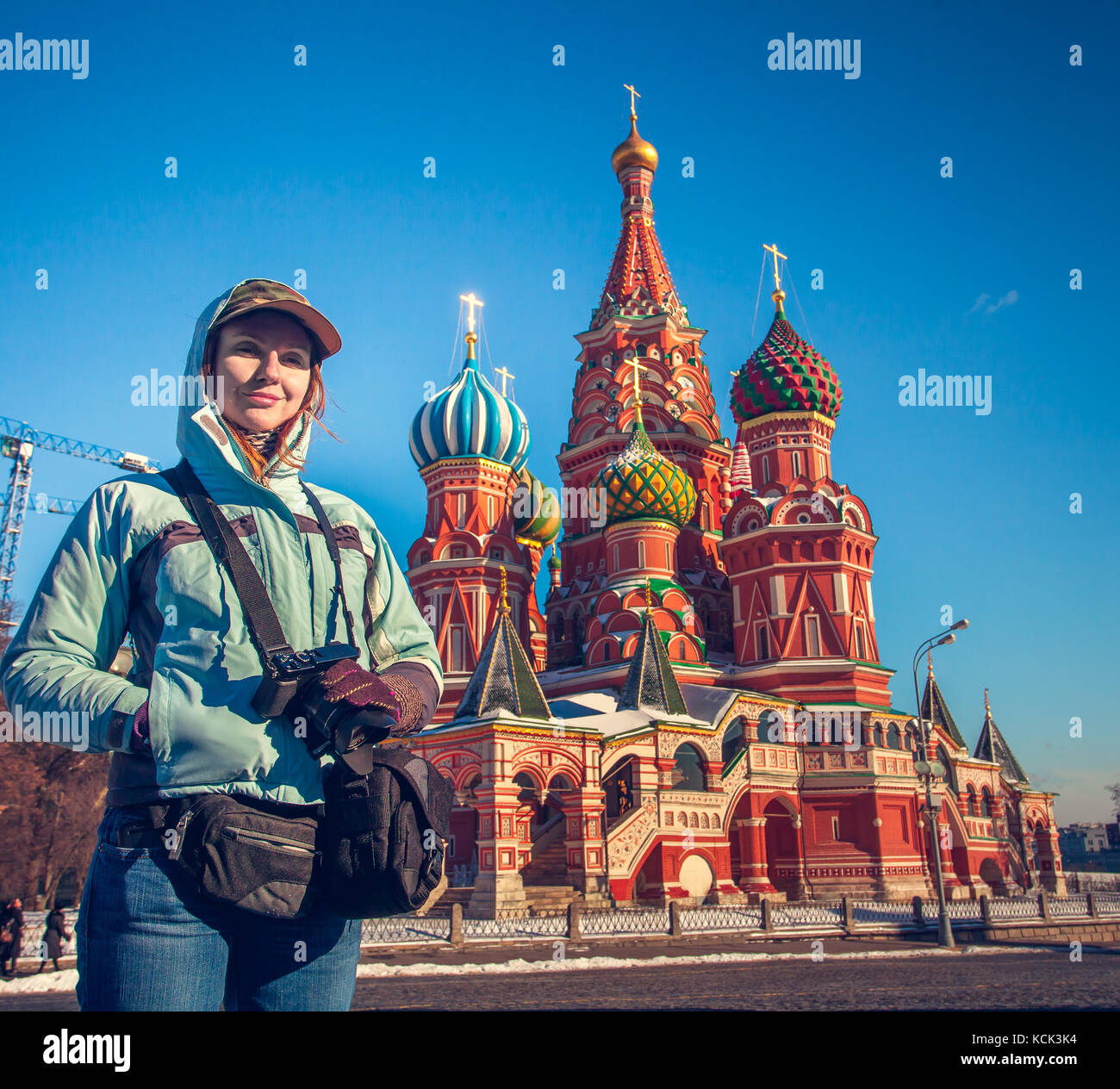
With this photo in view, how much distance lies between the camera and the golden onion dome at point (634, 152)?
38.8m

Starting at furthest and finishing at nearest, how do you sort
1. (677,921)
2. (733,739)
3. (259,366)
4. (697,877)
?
1. (733,739)
2. (697,877)
3. (677,921)
4. (259,366)

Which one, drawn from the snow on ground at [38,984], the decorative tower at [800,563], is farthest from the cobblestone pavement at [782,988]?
the decorative tower at [800,563]

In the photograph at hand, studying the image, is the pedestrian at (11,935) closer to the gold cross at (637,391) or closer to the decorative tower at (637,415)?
the decorative tower at (637,415)

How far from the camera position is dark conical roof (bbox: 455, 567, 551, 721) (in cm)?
2256

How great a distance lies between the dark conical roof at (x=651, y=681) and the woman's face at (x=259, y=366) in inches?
908

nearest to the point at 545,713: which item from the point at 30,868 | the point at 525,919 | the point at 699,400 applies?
the point at 525,919

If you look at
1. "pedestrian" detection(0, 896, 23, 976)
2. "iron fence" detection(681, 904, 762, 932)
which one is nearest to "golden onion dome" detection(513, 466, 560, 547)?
"iron fence" detection(681, 904, 762, 932)

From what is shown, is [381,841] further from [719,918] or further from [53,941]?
[719,918]

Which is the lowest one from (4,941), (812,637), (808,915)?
(808,915)

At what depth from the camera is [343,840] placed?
1.94m

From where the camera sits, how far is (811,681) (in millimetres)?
28734

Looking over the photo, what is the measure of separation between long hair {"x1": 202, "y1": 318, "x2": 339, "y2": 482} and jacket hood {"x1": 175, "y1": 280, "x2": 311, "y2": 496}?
0.02 metres

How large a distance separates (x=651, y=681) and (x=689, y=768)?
2368mm

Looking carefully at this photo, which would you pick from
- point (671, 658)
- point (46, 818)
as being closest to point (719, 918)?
point (671, 658)
